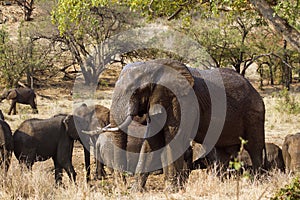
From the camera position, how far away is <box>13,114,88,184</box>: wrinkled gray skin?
9.26m

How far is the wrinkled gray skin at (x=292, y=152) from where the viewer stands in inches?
354

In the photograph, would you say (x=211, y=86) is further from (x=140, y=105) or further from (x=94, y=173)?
(x=94, y=173)

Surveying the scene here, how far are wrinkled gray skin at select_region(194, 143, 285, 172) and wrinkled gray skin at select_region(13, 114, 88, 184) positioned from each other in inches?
84.9

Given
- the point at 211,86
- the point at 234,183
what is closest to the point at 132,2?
the point at 211,86

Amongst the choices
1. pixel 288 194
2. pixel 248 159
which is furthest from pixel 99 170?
pixel 288 194

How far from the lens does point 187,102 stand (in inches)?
287

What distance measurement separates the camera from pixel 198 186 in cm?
602

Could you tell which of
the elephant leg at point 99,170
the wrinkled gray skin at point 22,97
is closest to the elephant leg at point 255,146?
the elephant leg at point 99,170

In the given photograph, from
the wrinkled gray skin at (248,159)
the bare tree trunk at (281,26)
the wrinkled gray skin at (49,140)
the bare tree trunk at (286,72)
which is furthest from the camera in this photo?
the bare tree trunk at (286,72)

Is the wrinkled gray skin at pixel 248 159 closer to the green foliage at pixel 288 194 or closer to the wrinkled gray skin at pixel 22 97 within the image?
the green foliage at pixel 288 194

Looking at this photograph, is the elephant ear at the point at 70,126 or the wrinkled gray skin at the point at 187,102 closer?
the wrinkled gray skin at the point at 187,102

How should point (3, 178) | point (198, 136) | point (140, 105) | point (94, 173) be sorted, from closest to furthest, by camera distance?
point (3, 178) < point (140, 105) < point (198, 136) < point (94, 173)

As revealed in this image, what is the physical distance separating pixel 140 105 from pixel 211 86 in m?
1.19

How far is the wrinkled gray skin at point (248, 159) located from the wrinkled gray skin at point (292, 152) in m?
0.15
